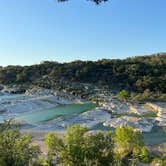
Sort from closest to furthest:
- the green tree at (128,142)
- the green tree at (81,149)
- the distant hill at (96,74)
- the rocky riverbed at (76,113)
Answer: the green tree at (81,149) < the green tree at (128,142) < the rocky riverbed at (76,113) < the distant hill at (96,74)

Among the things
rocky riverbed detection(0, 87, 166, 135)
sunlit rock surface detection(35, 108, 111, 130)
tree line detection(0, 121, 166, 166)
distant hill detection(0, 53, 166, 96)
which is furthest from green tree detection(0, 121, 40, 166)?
distant hill detection(0, 53, 166, 96)

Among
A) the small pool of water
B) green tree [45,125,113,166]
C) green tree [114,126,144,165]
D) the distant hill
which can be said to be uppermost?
the distant hill

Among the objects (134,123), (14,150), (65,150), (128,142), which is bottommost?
(134,123)

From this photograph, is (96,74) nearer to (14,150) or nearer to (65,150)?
(65,150)

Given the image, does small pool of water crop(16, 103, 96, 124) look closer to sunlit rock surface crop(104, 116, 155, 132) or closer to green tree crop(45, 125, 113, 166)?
sunlit rock surface crop(104, 116, 155, 132)

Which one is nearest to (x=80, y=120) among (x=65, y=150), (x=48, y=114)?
(x=48, y=114)

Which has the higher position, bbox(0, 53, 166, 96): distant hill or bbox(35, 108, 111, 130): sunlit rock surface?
bbox(0, 53, 166, 96): distant hill

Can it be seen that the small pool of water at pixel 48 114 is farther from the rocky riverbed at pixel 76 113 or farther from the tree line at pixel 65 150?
the tree line at pixel 65 150

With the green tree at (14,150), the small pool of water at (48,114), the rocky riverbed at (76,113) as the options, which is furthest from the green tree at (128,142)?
the small pool of water at (48,114)

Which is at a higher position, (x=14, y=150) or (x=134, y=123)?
(x=14, y=150)

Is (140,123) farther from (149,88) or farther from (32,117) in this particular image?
(149,88)

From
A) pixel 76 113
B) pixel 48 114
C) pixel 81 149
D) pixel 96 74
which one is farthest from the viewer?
pixel 96 74

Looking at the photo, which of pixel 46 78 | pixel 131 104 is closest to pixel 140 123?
pixel 131 104

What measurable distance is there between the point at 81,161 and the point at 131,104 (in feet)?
231
